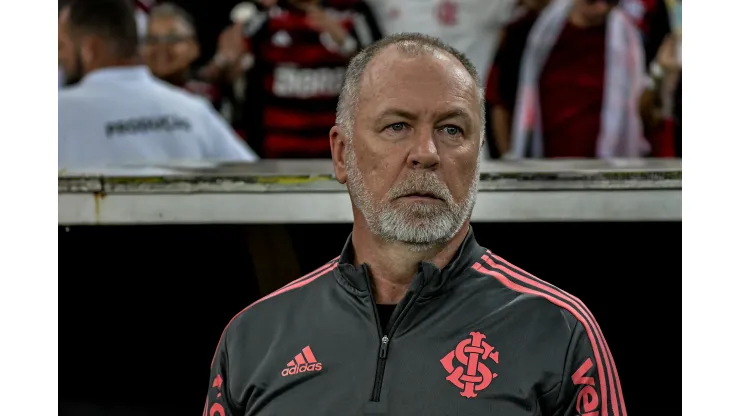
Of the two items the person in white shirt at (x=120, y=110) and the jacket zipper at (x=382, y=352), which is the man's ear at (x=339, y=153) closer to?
the jacket zipper at (x=382, y=352)

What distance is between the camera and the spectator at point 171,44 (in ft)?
17.4

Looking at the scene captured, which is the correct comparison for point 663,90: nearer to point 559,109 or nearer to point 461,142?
point 559,109

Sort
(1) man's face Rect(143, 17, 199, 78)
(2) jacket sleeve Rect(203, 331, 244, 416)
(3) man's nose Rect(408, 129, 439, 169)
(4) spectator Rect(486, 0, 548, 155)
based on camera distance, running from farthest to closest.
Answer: (1) man's face Rect(143, 17, 199, 78) → (4) spectator Rect(486, 0, 548, 155) → (2) jacket sleeve Rect(203, 331, 244, 416) → (3) man's nose Rect(408, 129, 439, 169)

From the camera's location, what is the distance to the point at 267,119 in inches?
202

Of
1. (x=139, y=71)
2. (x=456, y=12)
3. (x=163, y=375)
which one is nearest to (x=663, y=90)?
(x=456, y=12)

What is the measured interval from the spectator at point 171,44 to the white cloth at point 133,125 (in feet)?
3.21

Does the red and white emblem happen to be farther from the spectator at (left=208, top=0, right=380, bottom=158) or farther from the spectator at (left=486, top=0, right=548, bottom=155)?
the spectator at (left=486, top=0, right=548, bottom=155)

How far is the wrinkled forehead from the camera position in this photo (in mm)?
2025

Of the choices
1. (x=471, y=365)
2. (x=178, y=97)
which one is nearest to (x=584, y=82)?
(x=178, y=97)

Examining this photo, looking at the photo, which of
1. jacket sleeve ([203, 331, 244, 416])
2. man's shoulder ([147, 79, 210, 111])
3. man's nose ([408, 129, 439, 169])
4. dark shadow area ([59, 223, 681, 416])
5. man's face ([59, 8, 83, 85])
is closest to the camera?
man's nose ([408, 129, 439, 169])

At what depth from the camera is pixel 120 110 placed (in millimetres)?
4168

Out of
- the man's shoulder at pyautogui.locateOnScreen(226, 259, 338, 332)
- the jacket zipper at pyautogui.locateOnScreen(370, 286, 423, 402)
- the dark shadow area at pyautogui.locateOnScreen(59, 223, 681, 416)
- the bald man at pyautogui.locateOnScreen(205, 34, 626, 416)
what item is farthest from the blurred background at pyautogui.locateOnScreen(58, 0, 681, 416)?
the jacket zipper at pyautogui.locateOnScreen(370, 286, 423, 402)

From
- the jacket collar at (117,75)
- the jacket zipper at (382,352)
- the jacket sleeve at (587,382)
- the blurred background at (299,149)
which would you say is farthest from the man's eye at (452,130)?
the jacket collar at (117,75)

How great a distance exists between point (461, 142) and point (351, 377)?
1.66 feet
